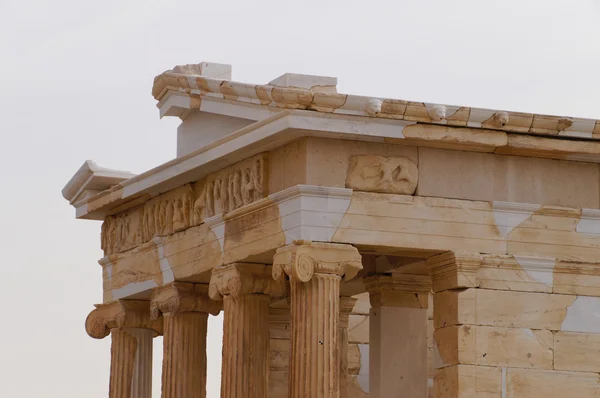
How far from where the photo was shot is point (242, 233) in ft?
78.3

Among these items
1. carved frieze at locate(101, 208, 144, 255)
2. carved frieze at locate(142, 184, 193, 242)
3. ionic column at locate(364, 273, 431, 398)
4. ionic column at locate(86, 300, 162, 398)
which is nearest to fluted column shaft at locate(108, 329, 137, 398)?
ionic column at locate(86, 300, 162, 398)

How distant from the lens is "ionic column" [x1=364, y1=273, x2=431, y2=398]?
84.2 ft

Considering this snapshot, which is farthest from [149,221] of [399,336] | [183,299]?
[399,336]

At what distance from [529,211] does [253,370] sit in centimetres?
411

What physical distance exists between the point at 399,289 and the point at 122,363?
4600mm

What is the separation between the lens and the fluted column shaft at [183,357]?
85.1 ft

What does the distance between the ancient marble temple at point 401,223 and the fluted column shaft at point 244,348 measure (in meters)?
0.02

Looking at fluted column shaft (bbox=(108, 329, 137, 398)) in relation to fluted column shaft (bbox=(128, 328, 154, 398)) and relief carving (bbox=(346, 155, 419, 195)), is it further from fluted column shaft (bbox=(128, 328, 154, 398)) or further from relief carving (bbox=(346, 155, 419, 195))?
relief carving (bbox=(346, 155, 419, 195))

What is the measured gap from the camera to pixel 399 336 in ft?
84.6

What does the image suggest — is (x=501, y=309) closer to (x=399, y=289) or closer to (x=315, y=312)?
(x=315, y=312)

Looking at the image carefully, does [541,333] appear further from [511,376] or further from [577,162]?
[577,162]

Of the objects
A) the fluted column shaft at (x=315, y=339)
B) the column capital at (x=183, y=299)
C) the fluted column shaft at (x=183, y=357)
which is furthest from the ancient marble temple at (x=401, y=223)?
the fluted column shaft at (x=183, y=357)

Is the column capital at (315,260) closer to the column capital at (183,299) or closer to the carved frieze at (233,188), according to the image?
the carved frieze at (233,188)

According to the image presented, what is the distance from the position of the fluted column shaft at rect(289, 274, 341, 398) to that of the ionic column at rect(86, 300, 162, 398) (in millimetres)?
5635
